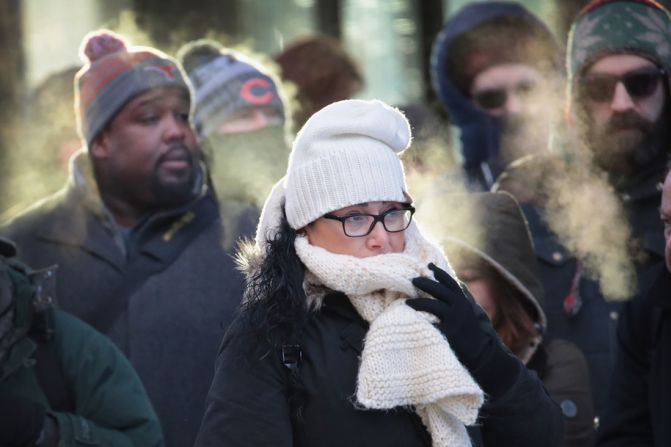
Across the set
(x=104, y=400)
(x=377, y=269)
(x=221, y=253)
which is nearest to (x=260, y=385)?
(x=377, y=269)

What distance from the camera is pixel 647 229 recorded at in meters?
5.18

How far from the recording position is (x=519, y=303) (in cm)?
482

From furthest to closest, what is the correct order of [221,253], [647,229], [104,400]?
[221,253]
[647,229]
[104,400]

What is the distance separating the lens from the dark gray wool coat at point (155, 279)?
17.1 ft

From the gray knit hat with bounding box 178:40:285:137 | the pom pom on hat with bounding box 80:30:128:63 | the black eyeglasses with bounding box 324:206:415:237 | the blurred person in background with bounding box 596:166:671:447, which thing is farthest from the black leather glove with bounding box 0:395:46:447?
the gray knit hat with bounding box 178:40:285:137

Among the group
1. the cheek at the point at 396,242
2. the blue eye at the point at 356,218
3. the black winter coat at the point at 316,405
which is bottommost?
the black winter coat at the point at 316,405

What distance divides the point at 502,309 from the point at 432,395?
4.71 ft

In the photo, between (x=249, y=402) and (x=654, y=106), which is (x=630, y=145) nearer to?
(x=654, y=106)

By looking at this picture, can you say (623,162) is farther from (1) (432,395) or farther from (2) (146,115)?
(1) (432,395)

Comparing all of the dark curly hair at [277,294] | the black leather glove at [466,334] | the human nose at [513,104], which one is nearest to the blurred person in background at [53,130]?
the human nose at [513,104]

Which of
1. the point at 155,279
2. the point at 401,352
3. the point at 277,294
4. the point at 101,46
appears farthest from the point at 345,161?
the point at 101,46

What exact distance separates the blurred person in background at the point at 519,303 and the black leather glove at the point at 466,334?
47.2 inches

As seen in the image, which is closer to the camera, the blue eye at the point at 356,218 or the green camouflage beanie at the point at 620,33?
the blue eye at the point at 356,218

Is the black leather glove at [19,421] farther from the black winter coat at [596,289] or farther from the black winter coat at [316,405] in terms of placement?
the black winter coat at [596,289]
